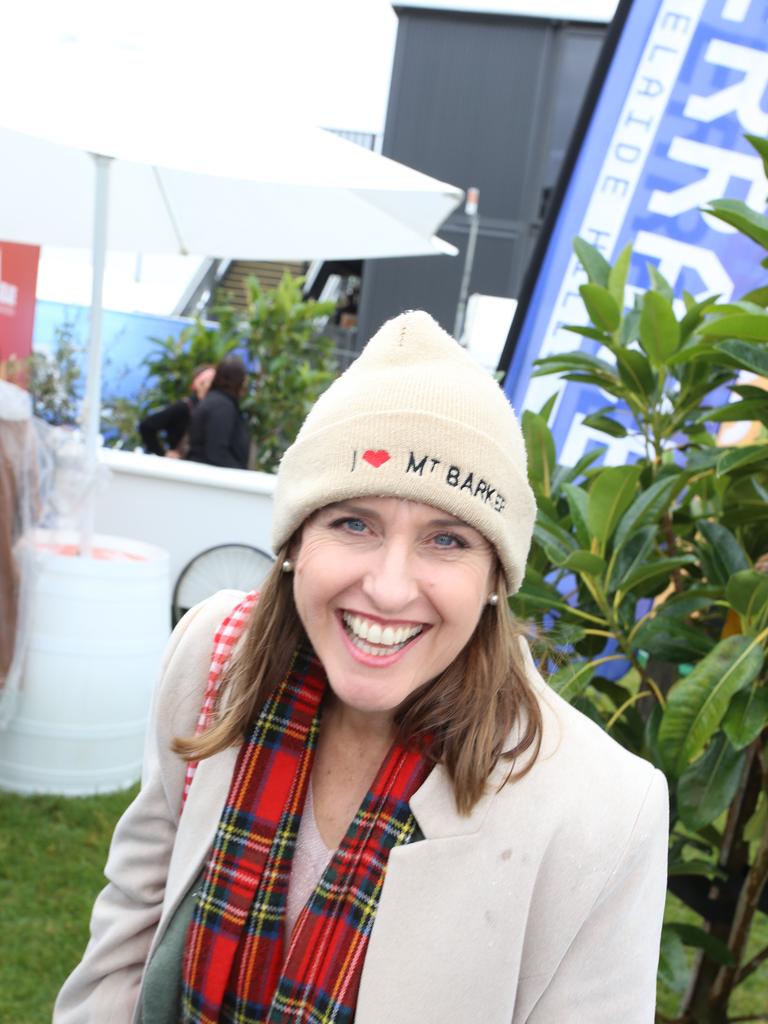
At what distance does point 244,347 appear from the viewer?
8641mm

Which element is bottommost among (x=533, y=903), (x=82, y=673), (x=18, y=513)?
(x=82, y=673)

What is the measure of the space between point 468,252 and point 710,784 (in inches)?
571

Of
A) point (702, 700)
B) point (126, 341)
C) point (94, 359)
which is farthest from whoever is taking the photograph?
point (126, 341)

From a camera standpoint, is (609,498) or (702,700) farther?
(609,498)

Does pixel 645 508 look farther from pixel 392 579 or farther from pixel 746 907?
pixel 746 907

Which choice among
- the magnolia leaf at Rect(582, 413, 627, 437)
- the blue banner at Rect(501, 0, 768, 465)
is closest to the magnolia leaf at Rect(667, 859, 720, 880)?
the magnolia leaf at Rect(582, 413, 627, 437)

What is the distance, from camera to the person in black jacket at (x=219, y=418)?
7.07 metres

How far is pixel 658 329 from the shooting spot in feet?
6.67

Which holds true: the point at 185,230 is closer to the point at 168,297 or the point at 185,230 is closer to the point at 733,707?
the point at 733,707

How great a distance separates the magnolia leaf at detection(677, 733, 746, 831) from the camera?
1.84 metres

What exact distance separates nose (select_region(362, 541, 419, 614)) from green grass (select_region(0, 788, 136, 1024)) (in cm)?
224

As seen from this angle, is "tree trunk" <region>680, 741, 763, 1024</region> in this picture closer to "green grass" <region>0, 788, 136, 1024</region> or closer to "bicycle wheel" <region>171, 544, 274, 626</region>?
"green grass" <region>0, 788, 136, 1024</region>

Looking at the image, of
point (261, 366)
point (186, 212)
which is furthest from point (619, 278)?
point (261, 366)

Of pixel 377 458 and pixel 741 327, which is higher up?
pixel 741 327
